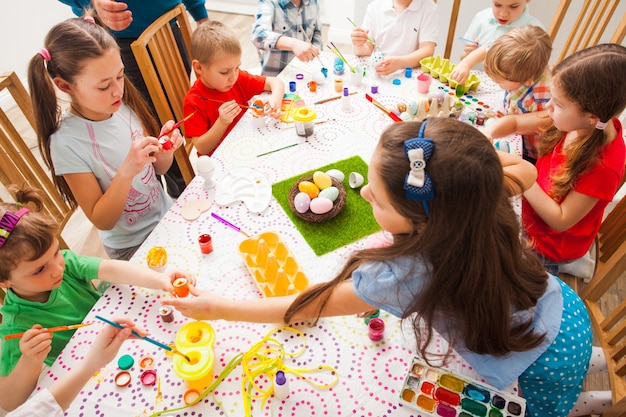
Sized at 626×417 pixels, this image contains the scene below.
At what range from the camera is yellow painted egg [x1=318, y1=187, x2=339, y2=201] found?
1232 millimetres

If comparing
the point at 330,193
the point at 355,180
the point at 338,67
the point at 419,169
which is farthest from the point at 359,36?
the point at 419,169

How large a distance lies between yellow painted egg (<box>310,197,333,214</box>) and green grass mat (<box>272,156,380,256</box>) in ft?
0.14

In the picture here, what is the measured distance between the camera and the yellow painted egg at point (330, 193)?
4.04 ft

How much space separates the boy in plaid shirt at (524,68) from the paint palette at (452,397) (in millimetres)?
1143

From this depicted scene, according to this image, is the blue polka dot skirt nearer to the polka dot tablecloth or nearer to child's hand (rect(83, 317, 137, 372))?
the polka dot tablecloth

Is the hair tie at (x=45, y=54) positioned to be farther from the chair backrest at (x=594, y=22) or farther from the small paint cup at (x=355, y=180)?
the chair backrest at (x=594, y=22)

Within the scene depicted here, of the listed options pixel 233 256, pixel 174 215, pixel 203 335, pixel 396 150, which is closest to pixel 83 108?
pixel 174 215

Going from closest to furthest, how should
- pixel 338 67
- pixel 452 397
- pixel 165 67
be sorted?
pixel 452 397 → pixel 165 67 → pixel 338 67

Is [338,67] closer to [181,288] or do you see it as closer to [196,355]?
[181,288]

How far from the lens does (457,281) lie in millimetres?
740

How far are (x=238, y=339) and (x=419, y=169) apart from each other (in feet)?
1.94

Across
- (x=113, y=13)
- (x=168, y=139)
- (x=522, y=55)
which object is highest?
(x=113, y=13)

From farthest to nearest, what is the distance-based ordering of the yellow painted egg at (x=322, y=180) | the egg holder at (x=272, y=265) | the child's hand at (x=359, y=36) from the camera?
the child's hand at (x=359, y=36) < the yellow painted egg at (x=322, y=180) < the egg holder at (x=272, y=265)

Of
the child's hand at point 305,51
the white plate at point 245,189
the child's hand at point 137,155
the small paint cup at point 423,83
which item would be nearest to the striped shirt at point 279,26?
the child's hand at point 305,51
